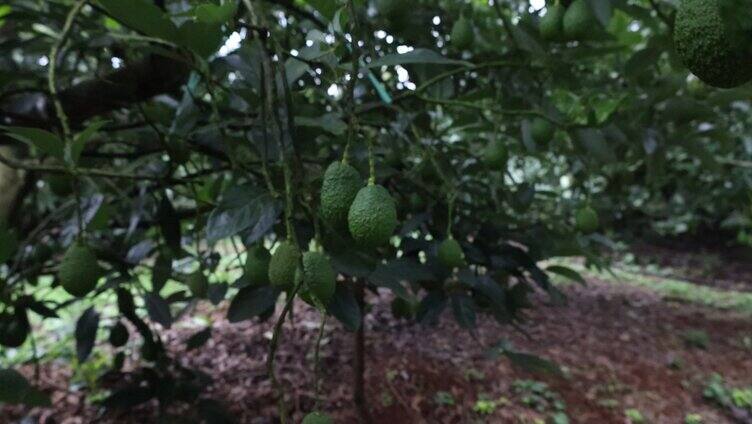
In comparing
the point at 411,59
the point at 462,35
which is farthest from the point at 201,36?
the point at 462,35

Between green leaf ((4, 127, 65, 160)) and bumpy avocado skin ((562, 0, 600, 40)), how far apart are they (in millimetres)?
932

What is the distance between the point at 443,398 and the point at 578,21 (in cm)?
168

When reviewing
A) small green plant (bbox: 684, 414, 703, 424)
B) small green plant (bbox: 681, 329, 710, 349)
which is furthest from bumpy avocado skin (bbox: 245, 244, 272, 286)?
small green plant (bbox: 681, 329, 710, 349)

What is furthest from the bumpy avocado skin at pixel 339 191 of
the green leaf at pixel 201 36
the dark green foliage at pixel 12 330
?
the dark green foliage at pixel 12 330

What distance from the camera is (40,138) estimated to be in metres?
0.88

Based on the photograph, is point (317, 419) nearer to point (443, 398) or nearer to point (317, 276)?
point (317, 276)

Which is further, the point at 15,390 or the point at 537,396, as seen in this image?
the point at 537,396

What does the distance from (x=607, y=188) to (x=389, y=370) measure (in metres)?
3.06

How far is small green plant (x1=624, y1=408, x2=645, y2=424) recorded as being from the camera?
95.1 inches

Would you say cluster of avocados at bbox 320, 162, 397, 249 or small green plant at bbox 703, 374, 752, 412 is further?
small green plant at bbox 703, 374, 752, 412

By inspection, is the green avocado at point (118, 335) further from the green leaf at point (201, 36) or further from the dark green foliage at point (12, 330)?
the green leaf at point (201, 36)

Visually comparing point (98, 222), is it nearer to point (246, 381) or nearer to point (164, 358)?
point (164, 358)

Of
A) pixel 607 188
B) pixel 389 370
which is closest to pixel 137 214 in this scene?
pixel 389 370

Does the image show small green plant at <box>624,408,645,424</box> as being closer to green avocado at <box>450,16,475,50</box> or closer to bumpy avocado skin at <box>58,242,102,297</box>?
green avocado at <box>450,16,475,50</box>
